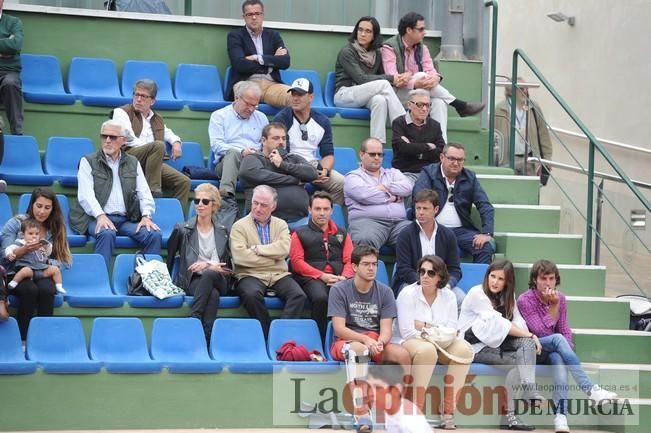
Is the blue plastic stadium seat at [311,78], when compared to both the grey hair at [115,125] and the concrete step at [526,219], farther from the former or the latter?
the grey hair at [115,125]

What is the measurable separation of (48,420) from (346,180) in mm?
3278

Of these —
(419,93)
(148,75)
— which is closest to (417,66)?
(419,93)

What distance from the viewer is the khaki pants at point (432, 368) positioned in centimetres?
943

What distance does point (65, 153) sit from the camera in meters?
11.2

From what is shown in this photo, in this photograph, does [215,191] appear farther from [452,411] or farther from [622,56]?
[622,56]

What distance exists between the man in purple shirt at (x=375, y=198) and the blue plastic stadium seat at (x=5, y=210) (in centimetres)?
267

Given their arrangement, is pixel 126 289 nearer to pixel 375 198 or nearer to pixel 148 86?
pixel 148 86

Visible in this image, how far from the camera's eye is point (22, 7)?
12305mm

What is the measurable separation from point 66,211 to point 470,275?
320 cm

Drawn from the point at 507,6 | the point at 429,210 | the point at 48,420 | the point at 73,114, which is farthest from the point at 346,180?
the point at 507,6

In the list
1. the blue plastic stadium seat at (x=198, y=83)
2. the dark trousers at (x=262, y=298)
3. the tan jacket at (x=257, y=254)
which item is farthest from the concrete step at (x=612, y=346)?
the blue plastic stadium seat at (x=198, y=83)

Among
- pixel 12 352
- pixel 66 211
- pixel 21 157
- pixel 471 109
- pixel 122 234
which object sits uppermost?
pixel 471 109

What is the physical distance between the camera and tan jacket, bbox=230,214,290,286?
1005 centimetres

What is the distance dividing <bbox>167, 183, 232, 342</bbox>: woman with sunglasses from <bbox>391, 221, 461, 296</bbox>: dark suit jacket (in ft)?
4.27
